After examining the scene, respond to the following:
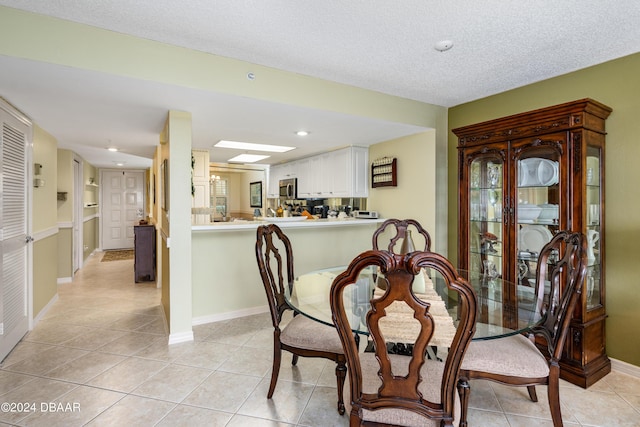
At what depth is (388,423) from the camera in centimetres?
134

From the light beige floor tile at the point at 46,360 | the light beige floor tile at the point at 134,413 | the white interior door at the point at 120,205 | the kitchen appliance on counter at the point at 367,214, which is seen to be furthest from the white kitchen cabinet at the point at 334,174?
the white interior door at the point at 120,205

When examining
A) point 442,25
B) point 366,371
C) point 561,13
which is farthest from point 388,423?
point 561,13

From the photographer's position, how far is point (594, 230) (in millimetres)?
2576

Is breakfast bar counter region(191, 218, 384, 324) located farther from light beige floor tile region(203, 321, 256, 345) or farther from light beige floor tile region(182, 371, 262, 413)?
light beige floor tile region(182, 371, 262, 413)

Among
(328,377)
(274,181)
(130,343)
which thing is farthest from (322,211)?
(328,377)

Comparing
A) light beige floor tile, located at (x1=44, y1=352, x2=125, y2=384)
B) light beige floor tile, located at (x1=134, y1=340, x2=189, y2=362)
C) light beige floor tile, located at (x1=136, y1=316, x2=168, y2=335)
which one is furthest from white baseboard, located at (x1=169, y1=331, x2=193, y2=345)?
light beige floor tile, located at (x1=44, y1=352, x2=125, y2=384)

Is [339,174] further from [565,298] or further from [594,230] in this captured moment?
[565,298]

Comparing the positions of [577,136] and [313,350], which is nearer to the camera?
[313,350]

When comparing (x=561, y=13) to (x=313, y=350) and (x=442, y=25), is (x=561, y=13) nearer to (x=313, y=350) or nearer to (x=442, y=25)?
(x=442, y=25)

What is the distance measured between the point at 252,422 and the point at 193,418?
1.17ft

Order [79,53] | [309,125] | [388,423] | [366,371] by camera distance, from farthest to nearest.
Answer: [309,125] → [79,53] → [366,371] → [388,423]

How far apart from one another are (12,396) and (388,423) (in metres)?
2.45

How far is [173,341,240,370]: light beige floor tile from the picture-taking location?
2.66 m

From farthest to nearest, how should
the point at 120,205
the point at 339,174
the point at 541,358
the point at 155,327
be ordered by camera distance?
the point at 120,205 < the point at 339,174 < the point at 155,327 < the point at 541,358
